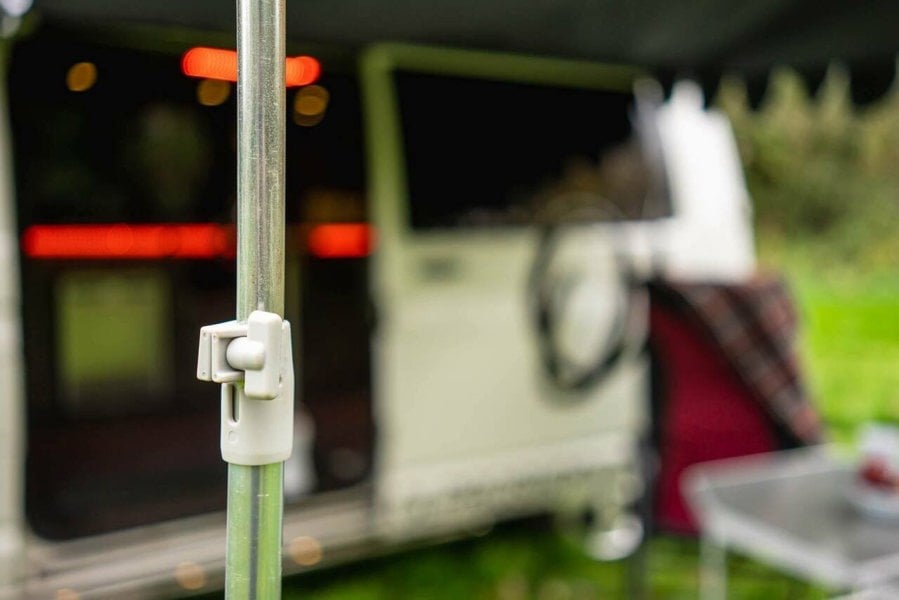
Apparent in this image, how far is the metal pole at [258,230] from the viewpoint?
1088 millimetres

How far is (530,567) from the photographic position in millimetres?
3775

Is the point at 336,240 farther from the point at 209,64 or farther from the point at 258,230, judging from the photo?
the point at 258,230

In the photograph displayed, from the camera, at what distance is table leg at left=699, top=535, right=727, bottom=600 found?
279cm

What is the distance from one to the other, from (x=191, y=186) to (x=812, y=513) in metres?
3.69

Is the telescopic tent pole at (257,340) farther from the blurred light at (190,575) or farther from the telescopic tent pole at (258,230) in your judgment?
the blurred light at (190,575)

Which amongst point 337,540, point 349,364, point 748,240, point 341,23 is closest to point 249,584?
point 341,23

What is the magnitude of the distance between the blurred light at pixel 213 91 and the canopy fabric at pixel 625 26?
43.2 inches

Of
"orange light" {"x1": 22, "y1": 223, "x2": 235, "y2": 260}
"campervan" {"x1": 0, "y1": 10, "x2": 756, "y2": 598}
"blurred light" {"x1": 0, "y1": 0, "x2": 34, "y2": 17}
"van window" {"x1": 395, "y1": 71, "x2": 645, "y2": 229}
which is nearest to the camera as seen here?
"blurred light" {"x1": 0, "y1": 0, "x2": 34, "y2": 17}

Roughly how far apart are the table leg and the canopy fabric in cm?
151

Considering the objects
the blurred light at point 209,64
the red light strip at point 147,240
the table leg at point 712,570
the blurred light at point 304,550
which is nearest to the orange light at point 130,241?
the red light strip at point 147,240

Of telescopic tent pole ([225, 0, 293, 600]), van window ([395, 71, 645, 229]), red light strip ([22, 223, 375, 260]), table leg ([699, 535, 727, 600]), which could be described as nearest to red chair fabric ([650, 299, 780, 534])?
table leg ([699, 535, 727, 600])

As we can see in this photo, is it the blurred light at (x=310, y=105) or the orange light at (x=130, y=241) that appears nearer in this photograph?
the blurred light at (x=310, y=105)

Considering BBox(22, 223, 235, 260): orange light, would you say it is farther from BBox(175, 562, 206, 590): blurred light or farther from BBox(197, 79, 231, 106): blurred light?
BBox(175, 562, 206, 590): blurred light

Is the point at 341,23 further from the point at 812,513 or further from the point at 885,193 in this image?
the point at 885,193
